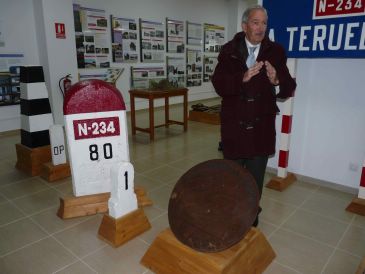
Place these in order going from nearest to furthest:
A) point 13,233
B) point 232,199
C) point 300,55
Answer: point 232,199 → point 13,233 → point 300,55

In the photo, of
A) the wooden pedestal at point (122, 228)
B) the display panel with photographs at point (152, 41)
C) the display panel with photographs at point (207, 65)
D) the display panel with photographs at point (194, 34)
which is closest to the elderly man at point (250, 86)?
the wooden pedestal at point (122, 228)

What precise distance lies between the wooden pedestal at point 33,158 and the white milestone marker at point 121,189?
5.23 feet

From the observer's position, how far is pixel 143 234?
2066 mm

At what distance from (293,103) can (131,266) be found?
2145mm

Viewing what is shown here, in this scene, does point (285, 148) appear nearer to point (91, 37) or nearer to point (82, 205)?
point (82, 205)

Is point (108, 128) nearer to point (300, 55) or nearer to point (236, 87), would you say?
point (236, 87)

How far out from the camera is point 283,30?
2.64m

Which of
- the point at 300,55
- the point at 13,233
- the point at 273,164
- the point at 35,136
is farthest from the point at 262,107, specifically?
the point at 35,136

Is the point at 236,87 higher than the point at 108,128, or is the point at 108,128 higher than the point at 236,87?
the point at 236,87

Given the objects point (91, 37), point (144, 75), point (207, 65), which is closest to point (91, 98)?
point (91, 37)

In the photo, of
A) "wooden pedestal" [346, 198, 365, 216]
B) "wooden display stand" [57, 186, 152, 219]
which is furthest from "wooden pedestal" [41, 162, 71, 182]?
"wooden pedestal" [346, 198, 365, 216]

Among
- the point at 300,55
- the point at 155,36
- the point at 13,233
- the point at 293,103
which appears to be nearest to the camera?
the point at 13,233

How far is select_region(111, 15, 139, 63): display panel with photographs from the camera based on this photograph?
6004 mm

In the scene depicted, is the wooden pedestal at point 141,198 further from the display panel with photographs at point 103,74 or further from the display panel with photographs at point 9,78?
the display panel with photographs at point 103,74
